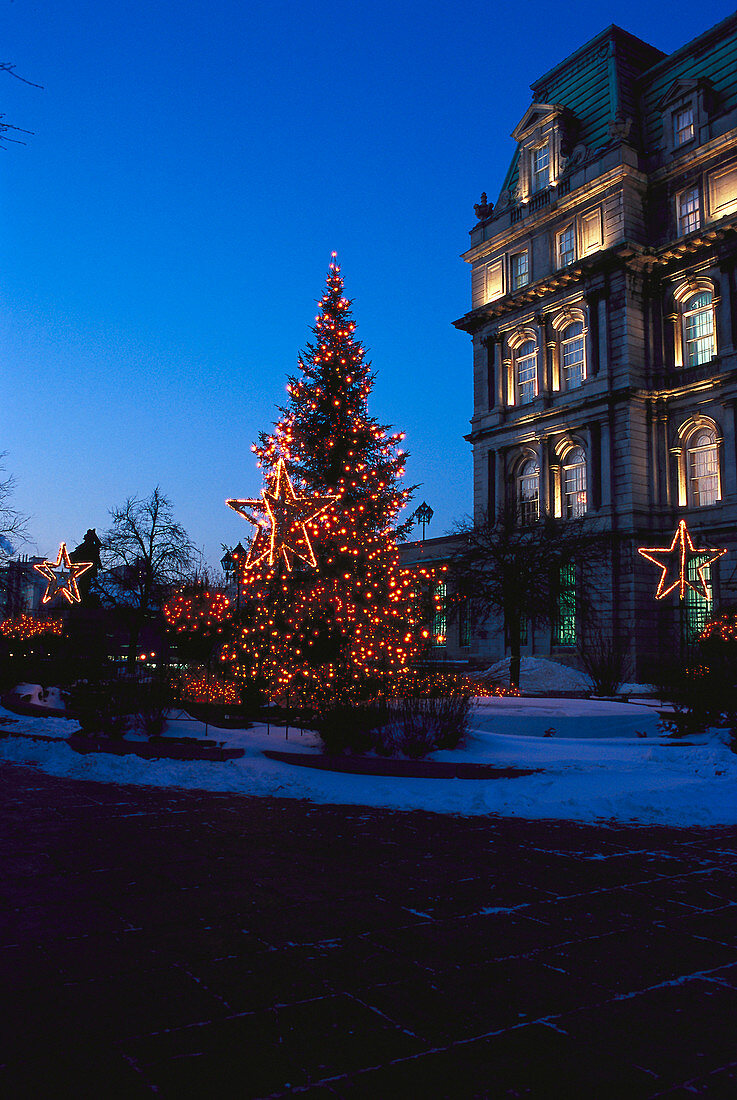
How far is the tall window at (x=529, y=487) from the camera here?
39.4 meters

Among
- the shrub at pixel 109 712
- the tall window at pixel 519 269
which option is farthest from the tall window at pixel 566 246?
the shrub at pixel 109 712

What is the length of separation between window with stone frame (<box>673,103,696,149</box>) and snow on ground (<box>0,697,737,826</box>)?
31734mm

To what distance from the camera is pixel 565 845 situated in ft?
22.6

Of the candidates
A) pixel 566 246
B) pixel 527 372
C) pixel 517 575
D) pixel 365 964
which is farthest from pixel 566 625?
pixel 365 964

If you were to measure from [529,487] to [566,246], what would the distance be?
39.9 ft

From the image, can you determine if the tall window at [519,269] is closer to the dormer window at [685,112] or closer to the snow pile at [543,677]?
the dormer window at [685,112]

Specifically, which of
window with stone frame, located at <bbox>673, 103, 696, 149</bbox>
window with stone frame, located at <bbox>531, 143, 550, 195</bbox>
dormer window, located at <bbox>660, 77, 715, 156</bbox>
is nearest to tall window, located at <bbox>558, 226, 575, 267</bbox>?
window with stone frame, located at <bbox>531, 143, 550, 195</bbox>

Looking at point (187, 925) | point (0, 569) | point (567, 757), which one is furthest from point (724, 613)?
point (0, 569)

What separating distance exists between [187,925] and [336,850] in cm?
216

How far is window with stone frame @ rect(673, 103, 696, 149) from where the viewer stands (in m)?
35.8

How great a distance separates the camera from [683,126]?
119ft

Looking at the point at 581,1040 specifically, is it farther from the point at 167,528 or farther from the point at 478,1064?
the point at 167,528

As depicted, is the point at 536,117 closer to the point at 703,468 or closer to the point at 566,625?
the point at 703,468

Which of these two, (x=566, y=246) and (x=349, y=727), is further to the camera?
(x=566, y=246)
